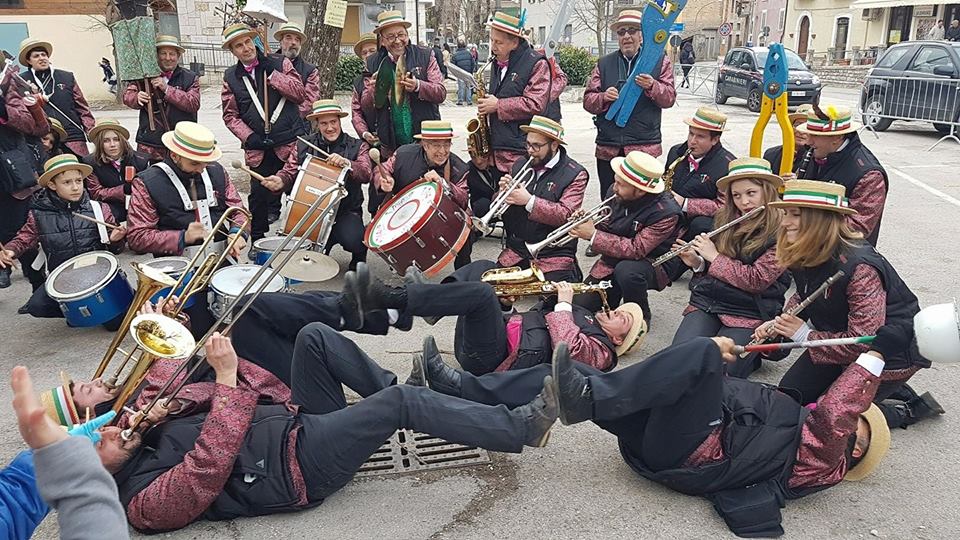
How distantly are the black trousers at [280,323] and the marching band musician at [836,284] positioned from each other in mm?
2193

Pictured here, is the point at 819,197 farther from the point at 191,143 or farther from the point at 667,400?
the point at 191,143

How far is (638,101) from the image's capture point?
7.14 m

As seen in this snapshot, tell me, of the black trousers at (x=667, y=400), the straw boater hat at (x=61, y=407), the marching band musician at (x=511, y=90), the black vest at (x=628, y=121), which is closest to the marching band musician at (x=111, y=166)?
the marching band musician at (x=511, y=90)

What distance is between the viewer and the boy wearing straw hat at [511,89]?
6.96 meters

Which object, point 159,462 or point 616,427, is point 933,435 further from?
point 159,462

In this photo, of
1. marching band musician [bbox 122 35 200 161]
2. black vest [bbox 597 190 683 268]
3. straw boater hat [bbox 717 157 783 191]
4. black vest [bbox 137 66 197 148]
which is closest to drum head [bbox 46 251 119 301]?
marching band musician [bbox 122 35 200 161]

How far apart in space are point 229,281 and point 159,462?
1.46 meters

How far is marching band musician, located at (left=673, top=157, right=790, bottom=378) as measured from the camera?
466 cm

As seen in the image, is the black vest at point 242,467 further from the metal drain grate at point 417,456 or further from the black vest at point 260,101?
the black vest at point 260,101

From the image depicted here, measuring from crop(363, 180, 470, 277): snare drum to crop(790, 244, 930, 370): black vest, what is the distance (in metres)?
2.42

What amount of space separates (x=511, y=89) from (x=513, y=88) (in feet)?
0.07

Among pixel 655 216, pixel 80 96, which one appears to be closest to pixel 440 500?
pixel 655 216

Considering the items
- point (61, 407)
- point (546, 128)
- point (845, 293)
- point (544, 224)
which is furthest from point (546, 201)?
point (61, 407)

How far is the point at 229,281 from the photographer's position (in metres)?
4.52
